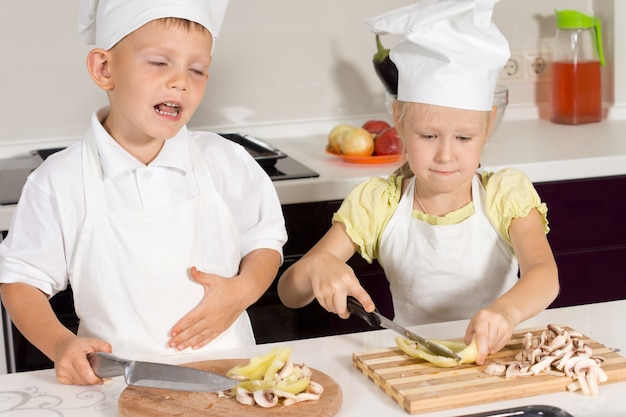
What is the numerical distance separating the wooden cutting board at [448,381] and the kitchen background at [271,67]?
1500mm

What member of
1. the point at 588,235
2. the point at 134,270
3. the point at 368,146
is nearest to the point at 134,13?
the point at 134,270

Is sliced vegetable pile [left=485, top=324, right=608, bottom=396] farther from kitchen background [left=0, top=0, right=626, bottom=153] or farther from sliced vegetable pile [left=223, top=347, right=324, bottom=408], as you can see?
kitchen background [left=0, top=0, right=626, bottom=153]

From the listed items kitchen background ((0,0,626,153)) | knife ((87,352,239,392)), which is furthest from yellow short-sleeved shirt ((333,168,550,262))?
kitchen background ((0,0,626,153))

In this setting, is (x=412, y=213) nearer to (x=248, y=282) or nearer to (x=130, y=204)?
(x=248, y=282)

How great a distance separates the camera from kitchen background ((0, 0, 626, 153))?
8.02ft

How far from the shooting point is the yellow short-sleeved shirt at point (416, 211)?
1.55 meters

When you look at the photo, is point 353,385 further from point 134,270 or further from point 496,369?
point 134,270

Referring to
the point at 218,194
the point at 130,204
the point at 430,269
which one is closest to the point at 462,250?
the point at 430,269

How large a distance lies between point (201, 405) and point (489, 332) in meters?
0.38

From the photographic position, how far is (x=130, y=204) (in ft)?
4.75

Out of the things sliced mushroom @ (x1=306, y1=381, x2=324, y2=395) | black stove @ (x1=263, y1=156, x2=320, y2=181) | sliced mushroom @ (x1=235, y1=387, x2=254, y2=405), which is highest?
black stove @ (x1=263, y1=156, x2=320, y2=181)

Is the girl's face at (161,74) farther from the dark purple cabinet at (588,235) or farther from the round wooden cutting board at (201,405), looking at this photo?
the dark purple cabinet at (588,235)

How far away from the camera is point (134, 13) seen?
1.37 meters

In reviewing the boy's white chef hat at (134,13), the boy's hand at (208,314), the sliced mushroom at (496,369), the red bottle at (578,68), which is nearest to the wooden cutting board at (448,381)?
the sliced mushroom at (496,369)
